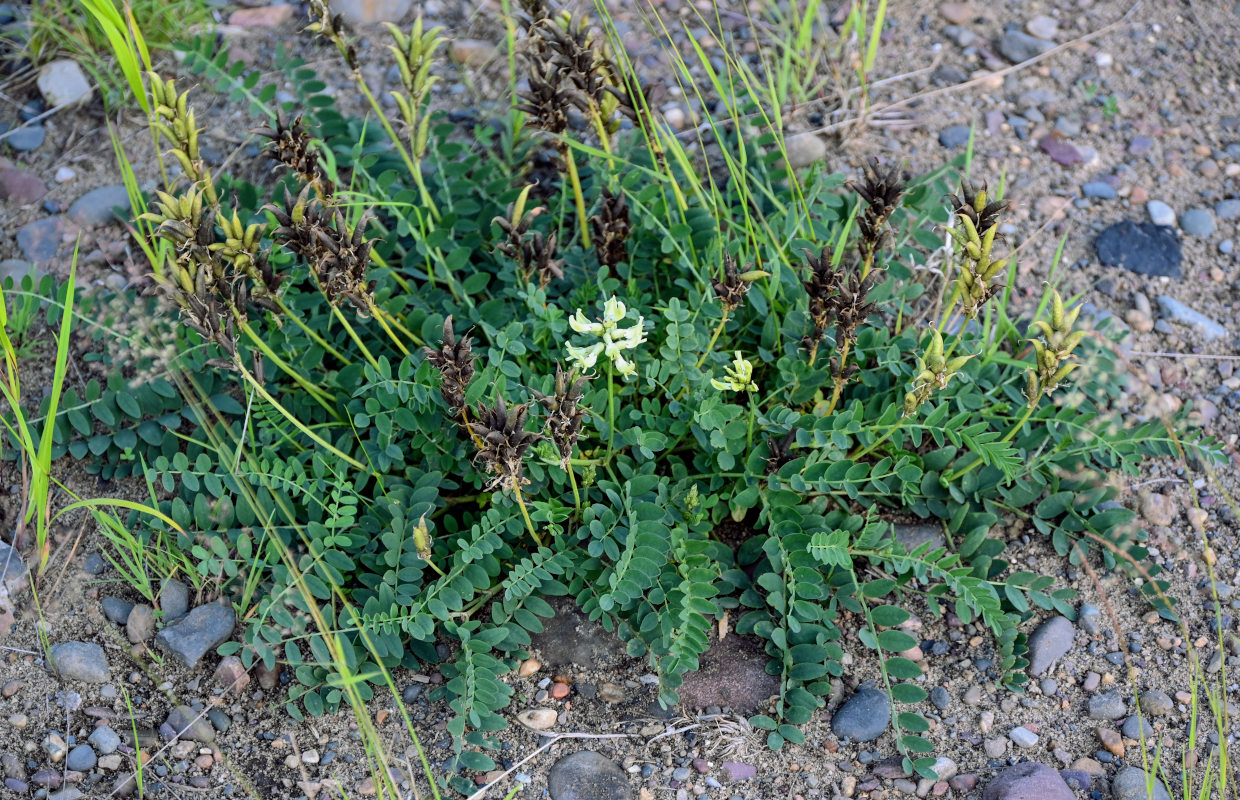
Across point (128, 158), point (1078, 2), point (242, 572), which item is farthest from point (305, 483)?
point (1078, 2)

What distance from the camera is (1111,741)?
2840 millimetres

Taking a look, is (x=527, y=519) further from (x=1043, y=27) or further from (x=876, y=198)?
(x=1043, y=27)

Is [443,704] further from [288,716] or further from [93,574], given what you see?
[93,574]

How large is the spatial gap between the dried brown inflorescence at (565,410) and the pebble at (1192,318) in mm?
2341

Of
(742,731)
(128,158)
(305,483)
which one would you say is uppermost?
(128,158)

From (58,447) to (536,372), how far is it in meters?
1.48

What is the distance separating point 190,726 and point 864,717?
1.81m

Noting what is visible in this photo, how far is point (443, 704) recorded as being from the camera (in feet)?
9.78

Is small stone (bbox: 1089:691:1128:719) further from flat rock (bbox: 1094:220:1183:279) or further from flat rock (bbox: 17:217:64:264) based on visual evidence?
flat rock (bbox: 17:217:64:264)

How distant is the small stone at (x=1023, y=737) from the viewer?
2.85m

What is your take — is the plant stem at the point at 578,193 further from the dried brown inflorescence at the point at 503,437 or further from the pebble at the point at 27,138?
the pebble at the point at 27,138

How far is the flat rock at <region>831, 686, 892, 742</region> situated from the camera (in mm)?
2857

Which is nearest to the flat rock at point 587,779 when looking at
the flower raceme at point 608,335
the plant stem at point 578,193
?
the flower raceme at point 608,335

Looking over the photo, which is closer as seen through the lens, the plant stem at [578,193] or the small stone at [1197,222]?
the plant stem at [578,193]
